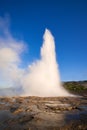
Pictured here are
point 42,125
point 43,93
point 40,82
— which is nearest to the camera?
point 42,125

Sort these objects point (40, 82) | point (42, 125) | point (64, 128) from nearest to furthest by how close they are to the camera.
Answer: point (64, 128) → point (42, 125) → point (40, 82)

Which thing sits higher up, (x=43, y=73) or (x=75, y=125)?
(x=43, y=73)

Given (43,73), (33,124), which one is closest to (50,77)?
(43,73)

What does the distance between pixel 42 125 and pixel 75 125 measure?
2827 mm

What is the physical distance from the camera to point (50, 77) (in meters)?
58.9

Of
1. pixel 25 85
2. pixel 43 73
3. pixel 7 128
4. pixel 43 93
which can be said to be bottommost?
pixel 7 128

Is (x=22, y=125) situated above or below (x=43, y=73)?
below

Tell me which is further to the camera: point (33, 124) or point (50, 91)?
point (50, 91)

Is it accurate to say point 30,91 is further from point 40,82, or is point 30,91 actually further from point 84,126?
point 84,126

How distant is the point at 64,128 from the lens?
13.6 metres

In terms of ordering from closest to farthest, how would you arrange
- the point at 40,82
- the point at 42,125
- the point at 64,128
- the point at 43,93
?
the point at 64,128, the point at 42,125, the point at 43,93, the point at 40,82

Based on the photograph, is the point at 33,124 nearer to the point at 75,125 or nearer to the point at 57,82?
the point at 75,125

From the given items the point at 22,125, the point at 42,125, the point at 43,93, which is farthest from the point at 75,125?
the point at 43,93

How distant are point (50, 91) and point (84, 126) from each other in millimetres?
Result: 40855
